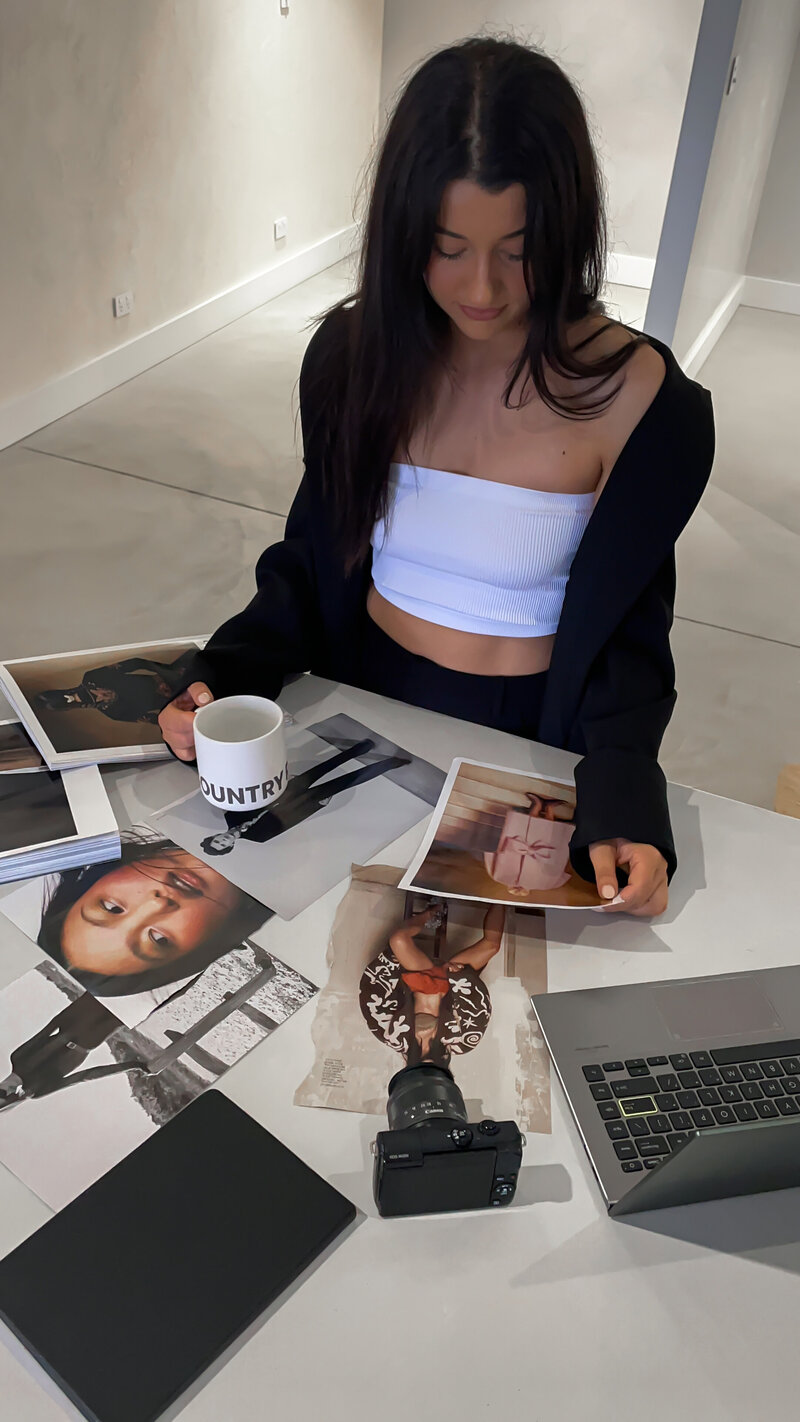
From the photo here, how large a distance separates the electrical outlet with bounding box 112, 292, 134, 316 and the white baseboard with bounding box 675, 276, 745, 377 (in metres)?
1.91

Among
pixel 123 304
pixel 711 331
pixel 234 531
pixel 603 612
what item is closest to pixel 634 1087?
pixel 603 612

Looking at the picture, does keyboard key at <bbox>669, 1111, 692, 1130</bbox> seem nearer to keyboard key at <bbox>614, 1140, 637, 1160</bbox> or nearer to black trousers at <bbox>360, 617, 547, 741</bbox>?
keyboard key at <bbox>614, 1140, 637, 1160</bbox>

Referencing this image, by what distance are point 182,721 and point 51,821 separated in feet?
0.50

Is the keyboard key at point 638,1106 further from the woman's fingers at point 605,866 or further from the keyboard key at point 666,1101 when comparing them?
the woman's fingers at point 605,866

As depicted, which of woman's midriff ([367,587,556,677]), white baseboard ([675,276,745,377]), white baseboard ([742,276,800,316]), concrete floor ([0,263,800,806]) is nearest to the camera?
woman's midriff ([367,587,556,677])

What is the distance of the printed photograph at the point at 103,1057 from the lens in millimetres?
712

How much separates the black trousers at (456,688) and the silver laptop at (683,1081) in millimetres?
479

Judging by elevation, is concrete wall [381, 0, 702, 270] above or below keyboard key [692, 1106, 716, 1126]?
above

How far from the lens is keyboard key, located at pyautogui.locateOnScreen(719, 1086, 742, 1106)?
2.51 feet

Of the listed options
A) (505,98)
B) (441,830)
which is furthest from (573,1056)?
(505,98)

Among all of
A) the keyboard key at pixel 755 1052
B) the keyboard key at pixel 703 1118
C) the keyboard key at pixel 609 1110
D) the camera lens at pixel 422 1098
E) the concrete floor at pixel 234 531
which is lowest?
the concrete floor at pixel 234 531

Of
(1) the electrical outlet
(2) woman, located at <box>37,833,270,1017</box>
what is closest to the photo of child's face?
(2) woman, located at <box>37,833,270,1017</box>

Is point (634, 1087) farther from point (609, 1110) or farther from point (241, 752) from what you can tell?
point (241, 752)

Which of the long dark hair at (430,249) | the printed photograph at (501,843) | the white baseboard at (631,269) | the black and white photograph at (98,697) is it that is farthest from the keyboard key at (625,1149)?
the white baseboard at (631,269)
